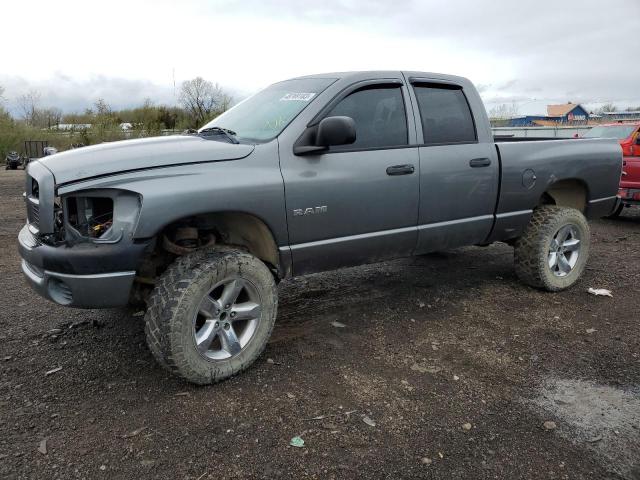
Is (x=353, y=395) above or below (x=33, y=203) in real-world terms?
below

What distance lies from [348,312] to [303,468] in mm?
2153

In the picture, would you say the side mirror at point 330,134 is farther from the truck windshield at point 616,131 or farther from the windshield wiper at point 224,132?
the truck windshield at point 616,131

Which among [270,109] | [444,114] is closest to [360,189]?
[270,109]

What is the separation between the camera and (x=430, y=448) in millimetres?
2736

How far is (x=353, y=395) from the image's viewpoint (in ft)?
10.6

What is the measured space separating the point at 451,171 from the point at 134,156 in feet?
8.16

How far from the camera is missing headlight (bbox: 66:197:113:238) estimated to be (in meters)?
3.06

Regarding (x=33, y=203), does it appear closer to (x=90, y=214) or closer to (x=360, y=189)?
(x=90, y=214)

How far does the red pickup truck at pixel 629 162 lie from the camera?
8.60 meters

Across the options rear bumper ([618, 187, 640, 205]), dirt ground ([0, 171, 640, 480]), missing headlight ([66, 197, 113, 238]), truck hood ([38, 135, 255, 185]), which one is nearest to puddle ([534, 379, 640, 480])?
dirt ground ([0, 171, 640, 480])

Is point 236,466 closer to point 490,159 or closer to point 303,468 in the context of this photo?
point 303,468

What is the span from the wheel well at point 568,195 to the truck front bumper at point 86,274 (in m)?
4.18

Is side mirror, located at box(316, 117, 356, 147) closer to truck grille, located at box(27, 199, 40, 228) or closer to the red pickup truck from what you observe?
truck grille, located at box(27, 199, 40, 228)

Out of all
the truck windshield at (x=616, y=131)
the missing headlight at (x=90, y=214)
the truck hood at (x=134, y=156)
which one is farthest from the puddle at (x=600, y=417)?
the truck windshield at (x=616, y=131)
